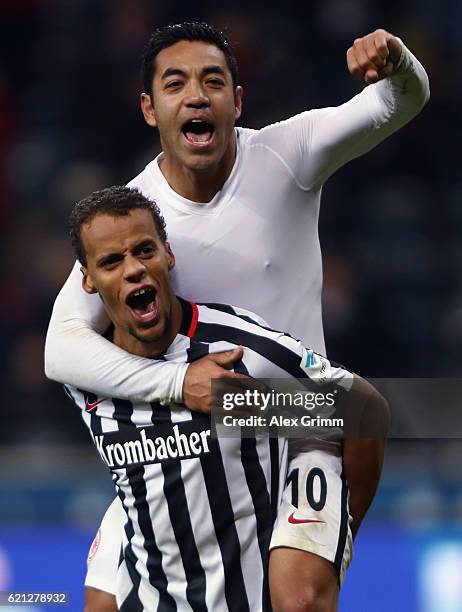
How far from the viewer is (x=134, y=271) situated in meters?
2.87

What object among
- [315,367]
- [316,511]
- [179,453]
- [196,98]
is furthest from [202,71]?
[316,511]

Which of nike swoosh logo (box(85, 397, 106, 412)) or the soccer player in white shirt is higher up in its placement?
the soccer player in white shirt

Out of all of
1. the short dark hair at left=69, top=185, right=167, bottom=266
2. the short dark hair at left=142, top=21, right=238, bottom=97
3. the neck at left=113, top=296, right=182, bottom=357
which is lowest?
the neck at left=113, top=296, right=182, bottom=357

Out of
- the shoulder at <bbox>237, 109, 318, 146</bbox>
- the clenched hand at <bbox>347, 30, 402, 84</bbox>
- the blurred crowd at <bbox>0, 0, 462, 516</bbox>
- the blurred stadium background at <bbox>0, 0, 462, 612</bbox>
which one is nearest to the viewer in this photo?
the clenched hand at <bbox>347, 30, 402, 84</bbox>

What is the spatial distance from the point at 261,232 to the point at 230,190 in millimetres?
131

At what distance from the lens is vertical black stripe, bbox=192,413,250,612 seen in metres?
2.85

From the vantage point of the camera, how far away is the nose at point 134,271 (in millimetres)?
2875

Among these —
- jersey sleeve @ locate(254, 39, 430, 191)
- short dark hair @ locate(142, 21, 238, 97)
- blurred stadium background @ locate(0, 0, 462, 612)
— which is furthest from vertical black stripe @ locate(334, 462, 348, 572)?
blurred stadium background @ locate(0, 0, 462, 612)

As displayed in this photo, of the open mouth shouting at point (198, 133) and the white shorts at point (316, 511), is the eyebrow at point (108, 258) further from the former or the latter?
the white shorts at point (316, 511)

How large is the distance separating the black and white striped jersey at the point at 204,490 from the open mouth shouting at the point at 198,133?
429mm

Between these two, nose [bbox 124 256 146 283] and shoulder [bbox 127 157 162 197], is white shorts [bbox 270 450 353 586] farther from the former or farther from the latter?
shoulder [bbox 127 157 162 197]

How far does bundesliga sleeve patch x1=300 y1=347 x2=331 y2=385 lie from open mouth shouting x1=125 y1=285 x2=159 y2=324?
1.10 ft

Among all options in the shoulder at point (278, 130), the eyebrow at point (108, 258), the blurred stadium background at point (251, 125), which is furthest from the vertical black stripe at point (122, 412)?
the blurred stadium background at point (251, 125)

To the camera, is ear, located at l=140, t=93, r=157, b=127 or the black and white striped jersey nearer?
the black and white striped jersey
